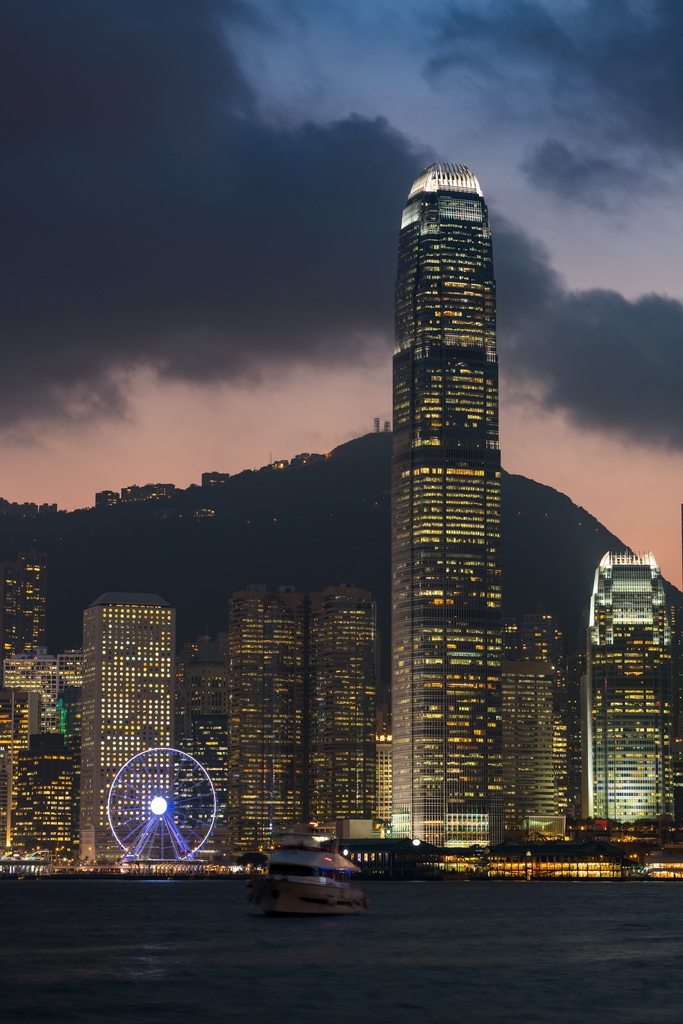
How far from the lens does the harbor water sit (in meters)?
99.1

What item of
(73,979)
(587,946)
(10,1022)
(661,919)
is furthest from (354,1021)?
(661,919)

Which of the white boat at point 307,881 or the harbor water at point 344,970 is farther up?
the white boat at point 307,881

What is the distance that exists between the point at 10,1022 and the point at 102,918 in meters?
93.3

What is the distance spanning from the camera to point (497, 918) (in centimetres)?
18275

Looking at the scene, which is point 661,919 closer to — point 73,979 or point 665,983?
point 665,983

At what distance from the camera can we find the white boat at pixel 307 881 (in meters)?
168

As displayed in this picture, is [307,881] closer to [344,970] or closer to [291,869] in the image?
[291,869]

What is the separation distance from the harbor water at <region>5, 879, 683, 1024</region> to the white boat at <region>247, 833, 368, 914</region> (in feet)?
7.49

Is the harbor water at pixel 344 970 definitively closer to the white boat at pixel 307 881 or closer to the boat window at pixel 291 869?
the white boat at pixel 307 881

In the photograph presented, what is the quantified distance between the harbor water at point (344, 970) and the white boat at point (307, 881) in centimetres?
228

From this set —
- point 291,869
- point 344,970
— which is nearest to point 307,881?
point 291,869

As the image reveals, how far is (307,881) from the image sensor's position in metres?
171

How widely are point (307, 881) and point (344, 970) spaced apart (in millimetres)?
51182

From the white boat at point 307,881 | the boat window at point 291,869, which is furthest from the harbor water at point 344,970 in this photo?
the boat window at point 291,869
